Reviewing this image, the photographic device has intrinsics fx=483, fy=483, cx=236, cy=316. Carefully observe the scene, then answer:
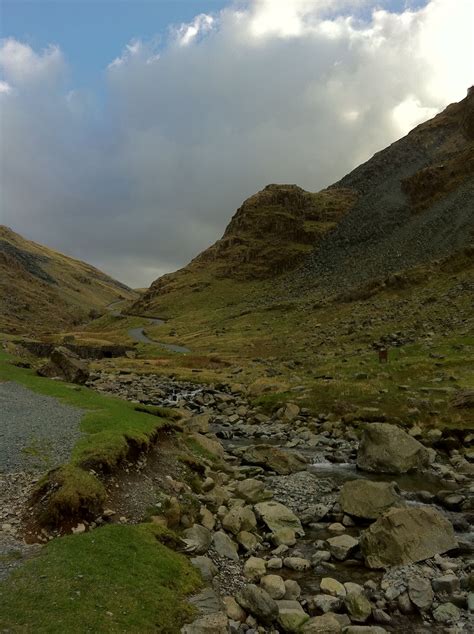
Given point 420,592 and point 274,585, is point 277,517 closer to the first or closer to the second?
point 274,585

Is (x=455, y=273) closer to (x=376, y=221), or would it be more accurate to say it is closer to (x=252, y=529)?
(x=376, y=221)

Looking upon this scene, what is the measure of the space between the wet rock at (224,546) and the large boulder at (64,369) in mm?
36355

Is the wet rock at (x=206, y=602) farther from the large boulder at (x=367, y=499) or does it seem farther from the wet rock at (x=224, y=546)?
the large boulder at (x=367, y=499)

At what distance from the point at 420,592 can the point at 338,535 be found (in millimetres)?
5548

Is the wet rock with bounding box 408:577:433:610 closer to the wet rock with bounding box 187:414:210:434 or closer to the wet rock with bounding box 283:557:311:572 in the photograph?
the wet rock with bounding box 283:557:311:572

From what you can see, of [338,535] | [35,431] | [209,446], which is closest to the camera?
[338,535]

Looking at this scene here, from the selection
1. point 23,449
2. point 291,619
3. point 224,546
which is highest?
point 23,449

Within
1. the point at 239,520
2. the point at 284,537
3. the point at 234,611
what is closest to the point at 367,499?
the point at 284,537

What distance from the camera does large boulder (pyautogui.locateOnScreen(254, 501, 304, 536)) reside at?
2023cm

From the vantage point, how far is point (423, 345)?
5997 centimetres

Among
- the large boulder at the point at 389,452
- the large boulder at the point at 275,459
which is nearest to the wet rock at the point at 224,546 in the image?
the large boulder at the point at 275,459

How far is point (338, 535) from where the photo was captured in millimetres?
20188

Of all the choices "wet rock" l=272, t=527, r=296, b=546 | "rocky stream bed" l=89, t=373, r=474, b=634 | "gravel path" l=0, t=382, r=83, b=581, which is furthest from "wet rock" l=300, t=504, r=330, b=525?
"gravel path" l=0, t=382, r=83, b=581

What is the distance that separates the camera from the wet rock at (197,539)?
16328 millimetres
